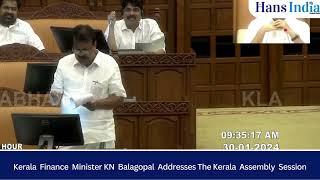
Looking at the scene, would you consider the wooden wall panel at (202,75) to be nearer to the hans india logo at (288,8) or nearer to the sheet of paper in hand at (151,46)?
the sheet of paper in hand at (151,46)

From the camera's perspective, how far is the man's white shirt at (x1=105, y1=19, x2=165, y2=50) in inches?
151

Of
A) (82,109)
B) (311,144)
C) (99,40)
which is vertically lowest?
(311,144)

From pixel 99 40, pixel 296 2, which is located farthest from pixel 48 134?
pixel 296 2

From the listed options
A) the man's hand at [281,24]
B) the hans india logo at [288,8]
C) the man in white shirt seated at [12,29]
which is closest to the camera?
the hans india logo at [288,8]

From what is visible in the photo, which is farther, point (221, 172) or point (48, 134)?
point (48, 134)

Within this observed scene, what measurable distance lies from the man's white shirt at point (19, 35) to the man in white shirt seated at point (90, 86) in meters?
1.32

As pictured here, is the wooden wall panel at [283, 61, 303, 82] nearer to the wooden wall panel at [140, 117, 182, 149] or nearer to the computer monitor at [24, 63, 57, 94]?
the wooden wall panel at [140, 117, 182, 149]

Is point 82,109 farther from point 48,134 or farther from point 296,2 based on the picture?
point 296,2

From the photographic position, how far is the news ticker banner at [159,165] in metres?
2.12

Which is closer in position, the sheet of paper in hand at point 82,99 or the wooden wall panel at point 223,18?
the sheet of paper in hand at point 82,99

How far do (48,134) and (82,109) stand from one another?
0.37 m

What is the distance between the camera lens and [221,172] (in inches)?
83.3
